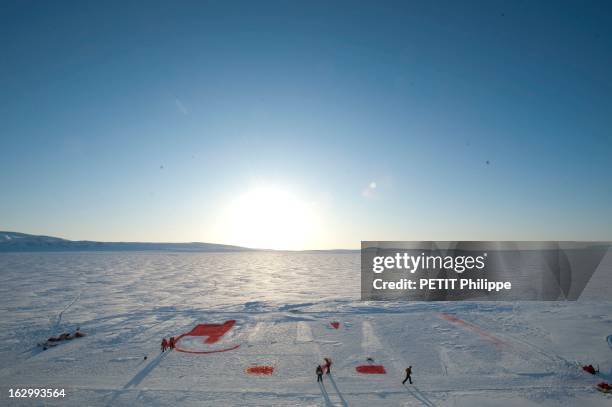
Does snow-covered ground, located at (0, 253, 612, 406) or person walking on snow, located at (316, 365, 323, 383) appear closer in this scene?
snow-covered ground, located at (0, 253, 612, 406)

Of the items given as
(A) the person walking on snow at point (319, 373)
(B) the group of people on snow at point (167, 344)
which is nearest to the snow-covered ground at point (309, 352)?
(A) the person walking on snow at point (319, 373)

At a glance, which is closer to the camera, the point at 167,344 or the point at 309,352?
the point at 309,352

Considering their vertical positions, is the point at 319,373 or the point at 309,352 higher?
the point at 319,373

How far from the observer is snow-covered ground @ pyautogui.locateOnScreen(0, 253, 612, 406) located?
409 inches

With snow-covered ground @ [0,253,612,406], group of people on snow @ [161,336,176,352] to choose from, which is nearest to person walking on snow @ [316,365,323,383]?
snow-covered ground @ [0,253,612,406]

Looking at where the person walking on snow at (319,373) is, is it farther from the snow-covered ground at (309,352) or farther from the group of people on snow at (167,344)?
the group of people on snow at (167,344)

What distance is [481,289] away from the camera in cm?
3344

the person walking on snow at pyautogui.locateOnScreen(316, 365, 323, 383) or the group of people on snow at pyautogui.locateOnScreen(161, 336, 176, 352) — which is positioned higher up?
the person walking on snow at pyautogui.locateOnScreen(316, 365, 323, 383)

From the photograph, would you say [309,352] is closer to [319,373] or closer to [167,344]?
[319,373]

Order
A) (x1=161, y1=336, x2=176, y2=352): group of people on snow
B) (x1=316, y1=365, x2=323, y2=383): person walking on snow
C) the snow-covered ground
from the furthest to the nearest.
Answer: (x1=161, y1=336, x2=176, y2=352): group of people on snow → (x1=316, y1=365, x2=323, y2=383): person walking on snow → the snow-covered ground

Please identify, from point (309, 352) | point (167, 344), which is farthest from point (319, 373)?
point (167, 344)

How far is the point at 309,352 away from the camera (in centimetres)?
1430

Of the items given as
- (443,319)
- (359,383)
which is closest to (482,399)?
(359,383)

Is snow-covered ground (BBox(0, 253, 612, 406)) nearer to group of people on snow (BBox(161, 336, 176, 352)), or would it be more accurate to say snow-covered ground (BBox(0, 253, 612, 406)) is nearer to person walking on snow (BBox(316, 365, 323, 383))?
person walking on snow (BBox(316, 365, 323, 383))
